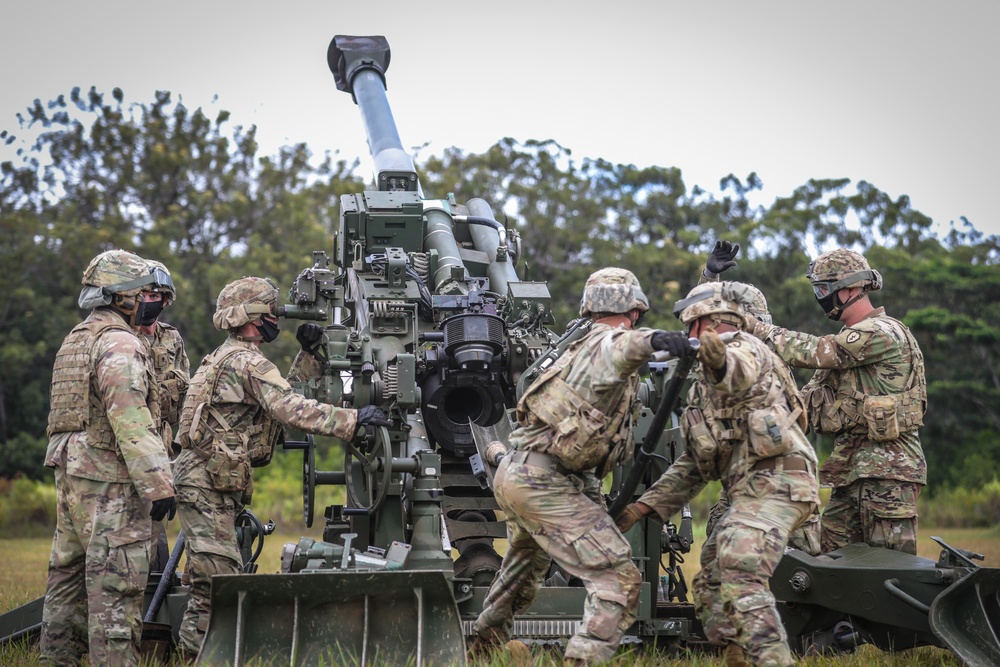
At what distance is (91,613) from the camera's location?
6551 mm

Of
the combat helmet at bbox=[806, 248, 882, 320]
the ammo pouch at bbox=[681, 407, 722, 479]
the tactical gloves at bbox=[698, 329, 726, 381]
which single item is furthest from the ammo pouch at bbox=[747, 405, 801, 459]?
the combat helmet at bbox=[806, 248, 882, 320]

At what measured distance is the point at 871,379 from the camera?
789 centimetres

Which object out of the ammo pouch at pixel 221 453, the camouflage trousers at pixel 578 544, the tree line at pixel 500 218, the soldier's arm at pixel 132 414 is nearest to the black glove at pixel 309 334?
the ammo pouch at pixel 221 453

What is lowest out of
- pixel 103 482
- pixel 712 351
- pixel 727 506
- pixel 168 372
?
pixel 727 506

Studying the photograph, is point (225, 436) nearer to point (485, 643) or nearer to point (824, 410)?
point (485, 643)

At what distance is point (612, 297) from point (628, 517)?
1.24 metres

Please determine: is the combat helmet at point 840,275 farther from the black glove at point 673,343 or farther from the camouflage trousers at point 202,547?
the camouflage trousers at point 202,547

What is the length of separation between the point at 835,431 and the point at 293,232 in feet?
54.8

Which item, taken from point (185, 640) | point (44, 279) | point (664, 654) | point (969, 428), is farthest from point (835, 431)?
point (44, 279)

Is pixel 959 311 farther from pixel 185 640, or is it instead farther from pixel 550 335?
pixel 185 640

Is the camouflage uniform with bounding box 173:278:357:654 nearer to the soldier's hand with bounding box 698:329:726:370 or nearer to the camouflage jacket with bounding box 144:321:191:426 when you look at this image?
the camouflage jacket with bounding box 144:321:191:426

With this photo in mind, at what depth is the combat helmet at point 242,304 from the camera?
8.00m

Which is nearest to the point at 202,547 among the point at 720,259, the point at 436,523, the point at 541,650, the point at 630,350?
the point at 436,523

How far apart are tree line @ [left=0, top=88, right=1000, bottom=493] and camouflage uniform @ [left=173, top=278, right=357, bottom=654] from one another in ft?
43.9
